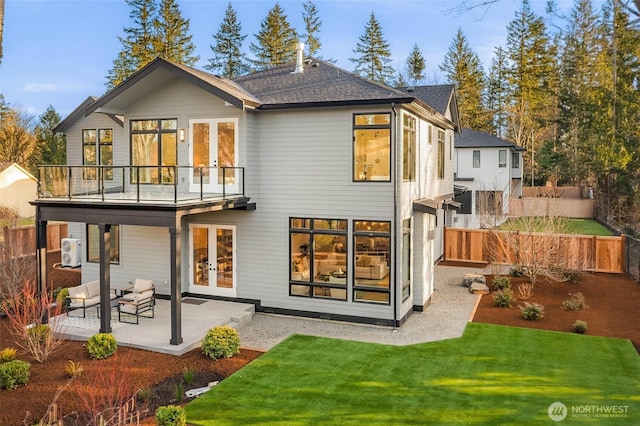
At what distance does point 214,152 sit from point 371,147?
4.20m

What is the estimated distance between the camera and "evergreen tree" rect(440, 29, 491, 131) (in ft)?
154

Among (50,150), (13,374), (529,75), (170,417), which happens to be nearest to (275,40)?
(50,150)

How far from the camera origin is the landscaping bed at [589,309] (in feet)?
38.5

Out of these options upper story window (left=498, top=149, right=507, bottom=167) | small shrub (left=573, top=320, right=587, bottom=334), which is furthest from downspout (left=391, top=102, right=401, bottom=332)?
upper story window (left=498, top=149, right=507, bottom=167)

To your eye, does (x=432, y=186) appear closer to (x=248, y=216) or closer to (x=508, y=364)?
(x=248, y=216)

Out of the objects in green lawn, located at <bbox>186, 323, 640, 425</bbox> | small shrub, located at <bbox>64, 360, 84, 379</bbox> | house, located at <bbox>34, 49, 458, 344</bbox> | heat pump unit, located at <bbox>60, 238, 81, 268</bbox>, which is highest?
house, located at <bbox>34, 49, 458, 344</bbox>

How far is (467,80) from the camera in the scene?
47156mm

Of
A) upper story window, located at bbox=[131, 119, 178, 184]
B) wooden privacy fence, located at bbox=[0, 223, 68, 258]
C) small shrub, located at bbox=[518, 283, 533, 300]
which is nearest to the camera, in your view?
upper story window, located at bbox=[131, 119, 178, 184]

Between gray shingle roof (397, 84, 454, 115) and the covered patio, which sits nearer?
the covered patio

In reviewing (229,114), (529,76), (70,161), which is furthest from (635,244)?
(529,76)

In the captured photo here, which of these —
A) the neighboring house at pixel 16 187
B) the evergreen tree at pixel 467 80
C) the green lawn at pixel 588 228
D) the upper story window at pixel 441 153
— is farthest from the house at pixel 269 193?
the evergreen tree at pixel 467 80

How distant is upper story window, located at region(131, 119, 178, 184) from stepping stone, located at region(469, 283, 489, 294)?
9692 mm

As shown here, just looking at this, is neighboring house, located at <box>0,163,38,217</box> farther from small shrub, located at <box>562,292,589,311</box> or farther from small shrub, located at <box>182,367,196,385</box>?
small shrub, located at <box>562,292,589,311</box>

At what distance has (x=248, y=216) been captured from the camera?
1288cm
